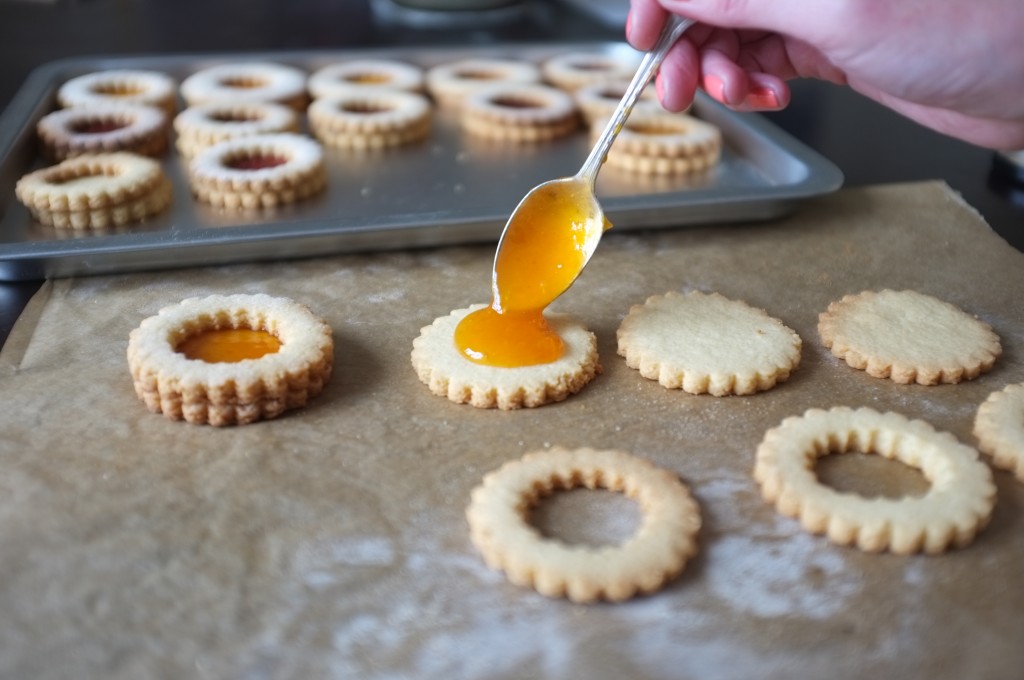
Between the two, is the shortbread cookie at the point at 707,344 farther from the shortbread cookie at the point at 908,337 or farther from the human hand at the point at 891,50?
the human hand at the point at 891,50

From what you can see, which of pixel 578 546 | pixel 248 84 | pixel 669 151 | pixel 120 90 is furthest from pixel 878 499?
pixel 120 90

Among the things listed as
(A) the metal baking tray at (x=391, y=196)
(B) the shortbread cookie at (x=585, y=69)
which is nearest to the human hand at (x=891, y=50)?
(A) the metal baking tray at (x=391, y=196)

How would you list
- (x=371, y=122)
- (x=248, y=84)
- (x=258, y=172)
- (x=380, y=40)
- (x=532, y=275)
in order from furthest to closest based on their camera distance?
(x=380, y=40)
(x=248, y=84)
(x=371, y=122)
(x=258, y=172)
(x=532, y=275)

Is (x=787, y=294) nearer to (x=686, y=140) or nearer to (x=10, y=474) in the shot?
(x=686, y=140)

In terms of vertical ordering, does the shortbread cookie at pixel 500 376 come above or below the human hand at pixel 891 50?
below

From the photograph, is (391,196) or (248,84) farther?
(248,84)

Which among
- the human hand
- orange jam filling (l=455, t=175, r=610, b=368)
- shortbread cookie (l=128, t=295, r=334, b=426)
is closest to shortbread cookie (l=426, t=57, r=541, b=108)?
the human hand

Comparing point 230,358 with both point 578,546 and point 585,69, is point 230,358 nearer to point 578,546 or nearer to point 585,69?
point 578,546
